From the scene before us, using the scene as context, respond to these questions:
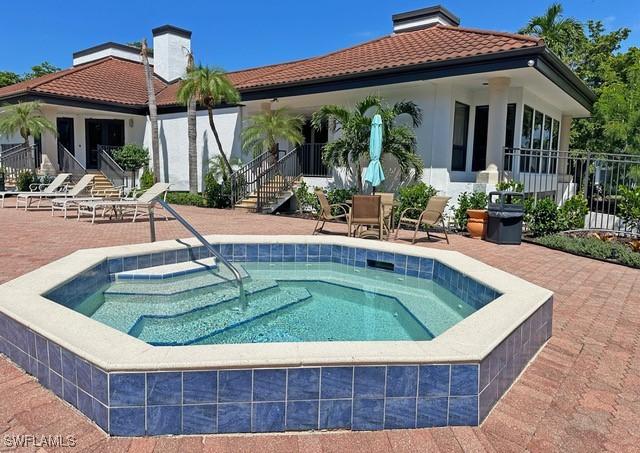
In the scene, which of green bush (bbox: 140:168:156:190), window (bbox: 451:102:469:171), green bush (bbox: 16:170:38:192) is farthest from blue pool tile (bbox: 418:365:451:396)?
green bush (bbox: 16:170:38:192)

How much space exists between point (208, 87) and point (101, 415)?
14.3 metres

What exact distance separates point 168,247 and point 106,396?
3977mm

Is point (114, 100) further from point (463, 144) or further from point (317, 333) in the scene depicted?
point (317, 333)

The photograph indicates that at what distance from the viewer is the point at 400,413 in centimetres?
254

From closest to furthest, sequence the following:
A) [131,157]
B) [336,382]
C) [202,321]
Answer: [336,382] → [202,321] → [131,157]

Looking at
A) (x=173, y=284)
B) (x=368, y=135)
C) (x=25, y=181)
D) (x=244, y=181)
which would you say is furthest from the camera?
(x=25, y=181)

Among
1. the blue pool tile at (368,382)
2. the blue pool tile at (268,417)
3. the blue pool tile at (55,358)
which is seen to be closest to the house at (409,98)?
the blue pool tile at (368,382)

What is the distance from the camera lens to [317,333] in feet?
13.8

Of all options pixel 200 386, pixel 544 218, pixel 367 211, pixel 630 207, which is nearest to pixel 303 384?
A: pixel 200 386

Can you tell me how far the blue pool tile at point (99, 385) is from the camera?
7.79 feet

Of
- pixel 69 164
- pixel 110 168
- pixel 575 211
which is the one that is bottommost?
pixel 575 211

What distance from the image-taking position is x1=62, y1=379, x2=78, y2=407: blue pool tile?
2.59 meters

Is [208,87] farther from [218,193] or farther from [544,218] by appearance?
[544,218]

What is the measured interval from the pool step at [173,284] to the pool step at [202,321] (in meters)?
0.72
